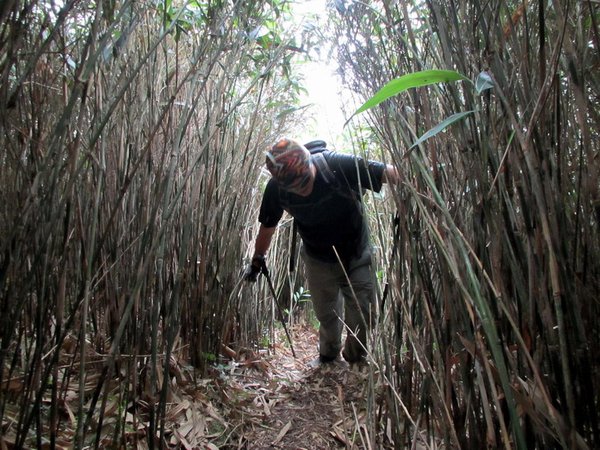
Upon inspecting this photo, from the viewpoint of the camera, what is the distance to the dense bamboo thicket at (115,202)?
0.66m

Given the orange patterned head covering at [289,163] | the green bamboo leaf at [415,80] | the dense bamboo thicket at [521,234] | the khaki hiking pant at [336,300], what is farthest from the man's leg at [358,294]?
the green bamboo leaf at [415,80]

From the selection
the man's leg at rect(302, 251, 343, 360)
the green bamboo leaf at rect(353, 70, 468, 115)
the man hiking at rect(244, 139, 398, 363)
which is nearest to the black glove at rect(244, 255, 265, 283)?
the man hiking at rect(244, 139, 398, 363)

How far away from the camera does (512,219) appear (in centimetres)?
54

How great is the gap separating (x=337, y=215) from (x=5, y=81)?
1.40 m

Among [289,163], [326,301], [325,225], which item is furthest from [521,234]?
[326,301]

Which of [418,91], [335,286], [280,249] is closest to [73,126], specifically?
[418,91]

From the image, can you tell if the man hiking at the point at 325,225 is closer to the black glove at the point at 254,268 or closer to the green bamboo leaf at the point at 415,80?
the black glove at the point at 254,268

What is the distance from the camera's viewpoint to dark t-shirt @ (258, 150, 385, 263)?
1736 mm

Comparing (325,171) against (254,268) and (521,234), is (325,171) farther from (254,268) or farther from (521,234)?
(521,234)

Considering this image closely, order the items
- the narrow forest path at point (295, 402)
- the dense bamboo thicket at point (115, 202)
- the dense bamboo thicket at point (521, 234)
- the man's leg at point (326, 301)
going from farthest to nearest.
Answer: the man's leg at point (326, 301) → the narrow forest path at point (295, 402) → the dense bamboo thicket at point (115, 202) → the dense bamboo thicket at point (521, 234)

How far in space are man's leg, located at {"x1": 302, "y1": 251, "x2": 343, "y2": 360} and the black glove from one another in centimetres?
30

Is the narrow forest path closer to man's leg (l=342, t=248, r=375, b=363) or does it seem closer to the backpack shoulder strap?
man's leg (l=342, t=248, r=375, b=363)

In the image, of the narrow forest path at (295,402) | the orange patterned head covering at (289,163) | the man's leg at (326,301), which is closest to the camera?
the narrow forest path at (295,402)

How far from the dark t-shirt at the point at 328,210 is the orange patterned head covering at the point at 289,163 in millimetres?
103
